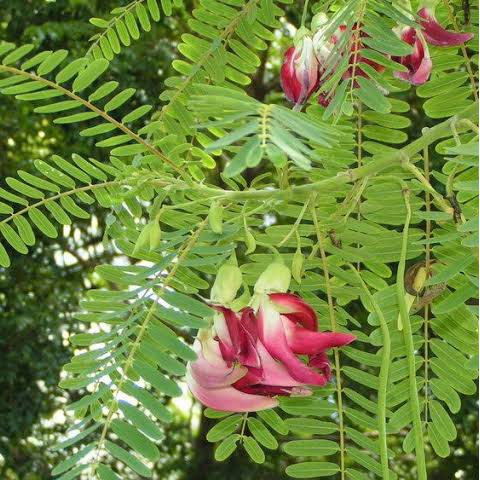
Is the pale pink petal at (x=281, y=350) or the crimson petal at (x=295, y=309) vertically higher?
the crimson petal at (x=295, y=309)

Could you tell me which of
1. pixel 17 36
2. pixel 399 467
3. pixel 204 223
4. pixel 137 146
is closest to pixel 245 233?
pixel 204 223

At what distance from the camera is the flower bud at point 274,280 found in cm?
66

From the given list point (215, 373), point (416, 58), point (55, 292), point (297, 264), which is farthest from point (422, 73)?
point (55, 292)

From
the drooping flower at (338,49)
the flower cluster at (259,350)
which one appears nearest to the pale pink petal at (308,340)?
the flower cluster at (259,350)

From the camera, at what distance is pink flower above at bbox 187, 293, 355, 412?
622 mm

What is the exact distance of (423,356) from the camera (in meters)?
0.88

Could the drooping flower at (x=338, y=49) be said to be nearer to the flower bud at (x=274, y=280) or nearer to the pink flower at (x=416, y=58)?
the pink flower at (x=416, y=58)

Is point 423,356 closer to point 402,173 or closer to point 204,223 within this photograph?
point 402,173

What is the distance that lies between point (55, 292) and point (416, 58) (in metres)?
1.74

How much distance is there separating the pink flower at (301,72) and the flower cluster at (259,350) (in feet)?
0.71

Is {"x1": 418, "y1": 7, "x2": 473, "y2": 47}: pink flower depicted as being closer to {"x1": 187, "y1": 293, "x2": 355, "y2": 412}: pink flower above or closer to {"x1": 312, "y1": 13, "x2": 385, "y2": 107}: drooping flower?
{"x1": 312, "y1": 13, "x2": 385, "y2": 107}: drooping flower

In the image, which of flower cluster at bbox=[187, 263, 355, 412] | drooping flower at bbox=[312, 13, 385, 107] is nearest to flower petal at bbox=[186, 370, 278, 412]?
flower cluster at bbox=[187, 263, 355, 412]

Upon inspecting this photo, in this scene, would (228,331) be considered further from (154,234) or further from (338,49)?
(338,49)

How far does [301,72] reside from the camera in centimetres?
83
